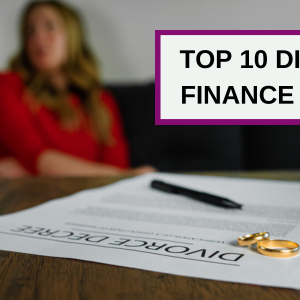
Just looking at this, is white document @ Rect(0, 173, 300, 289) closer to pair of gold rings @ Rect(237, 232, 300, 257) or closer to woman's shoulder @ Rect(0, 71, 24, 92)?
pair of gold rings @ Rect(237, 232, 300, 257)

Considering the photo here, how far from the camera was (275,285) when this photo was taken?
0.26 metres

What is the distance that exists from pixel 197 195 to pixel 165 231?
0.15 meters

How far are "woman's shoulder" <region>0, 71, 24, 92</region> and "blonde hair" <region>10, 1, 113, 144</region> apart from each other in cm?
3

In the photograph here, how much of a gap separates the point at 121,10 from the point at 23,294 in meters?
1.96

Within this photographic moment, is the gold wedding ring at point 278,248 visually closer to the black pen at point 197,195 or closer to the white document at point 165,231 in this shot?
the white document at point 165,231

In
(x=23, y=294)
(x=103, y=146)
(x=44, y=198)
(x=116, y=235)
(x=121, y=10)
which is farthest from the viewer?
(x=121, y=10)

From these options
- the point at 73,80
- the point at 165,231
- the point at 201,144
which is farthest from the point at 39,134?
the point at 165,231

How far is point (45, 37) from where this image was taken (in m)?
1.65

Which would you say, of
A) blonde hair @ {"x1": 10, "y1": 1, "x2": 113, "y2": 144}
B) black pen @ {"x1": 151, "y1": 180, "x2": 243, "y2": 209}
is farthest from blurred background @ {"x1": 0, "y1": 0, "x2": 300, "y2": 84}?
black pen @ {"x1": 151, "y1": 180, "x2": 243, "y2": 209}

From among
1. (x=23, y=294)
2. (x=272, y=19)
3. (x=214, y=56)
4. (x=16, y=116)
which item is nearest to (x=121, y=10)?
(x=272, y=19)

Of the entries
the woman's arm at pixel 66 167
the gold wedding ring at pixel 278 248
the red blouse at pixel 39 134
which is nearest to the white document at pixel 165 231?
the gold wedding ring at pixel 278 248

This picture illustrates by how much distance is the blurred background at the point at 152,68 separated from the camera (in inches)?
64.4

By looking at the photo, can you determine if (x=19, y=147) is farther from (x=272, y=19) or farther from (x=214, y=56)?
(x=272, y=19)

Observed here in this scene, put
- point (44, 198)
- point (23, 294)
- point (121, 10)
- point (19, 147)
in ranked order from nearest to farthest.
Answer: point (23, 294) → point (44, 198) → point (19, 147) → point (121, 10)
